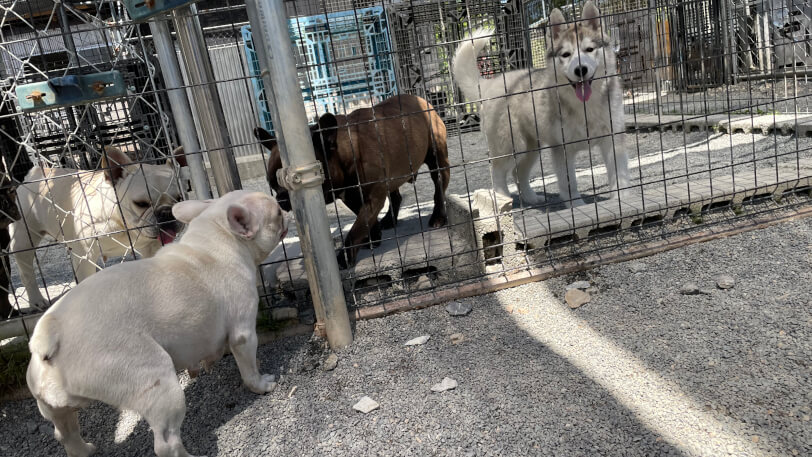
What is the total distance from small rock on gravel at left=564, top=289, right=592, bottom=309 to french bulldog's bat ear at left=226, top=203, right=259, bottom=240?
175 centimetres

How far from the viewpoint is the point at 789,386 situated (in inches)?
82.8

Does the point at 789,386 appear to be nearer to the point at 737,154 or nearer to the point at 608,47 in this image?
the point at 608,47

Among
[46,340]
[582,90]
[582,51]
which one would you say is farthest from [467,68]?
[46,340]

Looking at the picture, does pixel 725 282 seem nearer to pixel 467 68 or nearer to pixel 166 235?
pixel 467 68

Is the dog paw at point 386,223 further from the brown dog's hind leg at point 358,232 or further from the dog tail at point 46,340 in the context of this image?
the dog tail at point 46,340

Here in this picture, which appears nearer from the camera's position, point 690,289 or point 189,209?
point 189,209

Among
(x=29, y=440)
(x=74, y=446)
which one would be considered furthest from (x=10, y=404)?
(x=74, y=446)

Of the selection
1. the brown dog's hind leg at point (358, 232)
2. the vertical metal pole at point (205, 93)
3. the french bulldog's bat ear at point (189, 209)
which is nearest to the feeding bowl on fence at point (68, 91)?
the vertical metal pole at point (205, 93)

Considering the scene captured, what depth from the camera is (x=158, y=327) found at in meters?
2.18

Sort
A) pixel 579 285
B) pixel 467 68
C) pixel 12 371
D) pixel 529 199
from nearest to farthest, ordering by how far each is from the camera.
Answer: pixel 12 371
pixel 579 285
pixel 467 68
pixel 529 199

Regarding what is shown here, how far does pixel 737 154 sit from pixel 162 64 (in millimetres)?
5661

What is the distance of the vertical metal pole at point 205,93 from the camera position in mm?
2863

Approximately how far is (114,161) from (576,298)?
9.04 ft

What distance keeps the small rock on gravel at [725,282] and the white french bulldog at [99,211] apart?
320cm
